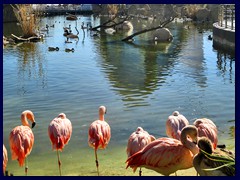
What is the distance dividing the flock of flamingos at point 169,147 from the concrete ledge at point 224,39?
10.5m

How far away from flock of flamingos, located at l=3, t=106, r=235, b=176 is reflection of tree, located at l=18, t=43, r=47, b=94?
4.81 m

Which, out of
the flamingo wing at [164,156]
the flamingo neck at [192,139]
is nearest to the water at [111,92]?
the flamingo wing at [164,156]

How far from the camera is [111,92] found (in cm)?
909

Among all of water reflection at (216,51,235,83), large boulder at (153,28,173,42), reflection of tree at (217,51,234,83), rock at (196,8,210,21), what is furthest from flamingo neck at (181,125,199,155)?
rock at (196,8,210,21)

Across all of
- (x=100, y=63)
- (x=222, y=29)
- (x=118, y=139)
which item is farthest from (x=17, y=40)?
(x=118, y=139)

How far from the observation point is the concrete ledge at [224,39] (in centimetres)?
1505

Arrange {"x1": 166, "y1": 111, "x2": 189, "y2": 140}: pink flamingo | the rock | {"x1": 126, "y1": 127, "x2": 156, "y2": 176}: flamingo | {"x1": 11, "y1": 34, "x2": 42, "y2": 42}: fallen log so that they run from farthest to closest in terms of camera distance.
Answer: the rock < {"x1": 11, "y1": 34, "x2": 42, "y2": 42}: fallen log < {"x1": 166, "y1": 111, "x2": 189, "y2": 140}: pink flamingo < {"x1": 126, "y1": 127, "x2": 156, "y2": 176}: flamingo

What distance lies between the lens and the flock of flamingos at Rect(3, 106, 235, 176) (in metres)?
3.12

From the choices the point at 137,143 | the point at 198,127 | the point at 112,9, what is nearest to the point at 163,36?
the point at 198,127

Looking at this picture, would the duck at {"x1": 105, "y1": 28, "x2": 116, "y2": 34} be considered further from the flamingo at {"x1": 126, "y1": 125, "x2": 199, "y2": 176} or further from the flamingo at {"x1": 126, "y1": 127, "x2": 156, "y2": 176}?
the flamingo at {"x1": 126, "y1": 125, "x2": 199, "y2": 176}

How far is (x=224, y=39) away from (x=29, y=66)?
7.31 meters

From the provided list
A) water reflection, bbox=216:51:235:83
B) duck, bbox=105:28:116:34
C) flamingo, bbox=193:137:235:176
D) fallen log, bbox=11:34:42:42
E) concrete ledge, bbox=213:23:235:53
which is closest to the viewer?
flamingo, bbox=193:137:235:176

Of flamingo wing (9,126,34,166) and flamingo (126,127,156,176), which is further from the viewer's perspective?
flamingo wing (9,126,34,166)

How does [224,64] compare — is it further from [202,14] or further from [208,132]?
[202,14]
